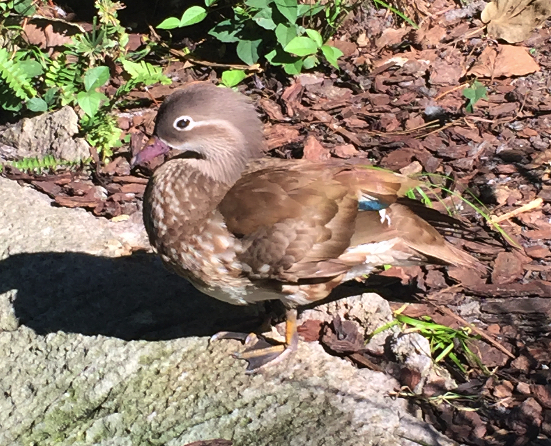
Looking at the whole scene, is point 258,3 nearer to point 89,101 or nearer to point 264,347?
point 89,101

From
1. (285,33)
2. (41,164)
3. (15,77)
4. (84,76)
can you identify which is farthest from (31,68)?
(285,33)

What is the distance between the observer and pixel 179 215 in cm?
287

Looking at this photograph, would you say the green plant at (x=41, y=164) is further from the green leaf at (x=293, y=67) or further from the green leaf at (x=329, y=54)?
the green leaf at (x=329, y=54)

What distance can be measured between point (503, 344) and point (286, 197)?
1171 millimetres

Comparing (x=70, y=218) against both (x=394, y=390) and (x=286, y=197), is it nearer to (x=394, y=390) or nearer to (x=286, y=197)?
(x=286, y=197)

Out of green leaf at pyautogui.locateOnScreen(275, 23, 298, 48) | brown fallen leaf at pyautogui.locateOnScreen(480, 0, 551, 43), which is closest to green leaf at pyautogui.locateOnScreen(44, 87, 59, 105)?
green leaf at pyautogui.locateOnScreen(275, 23, 298, 48)

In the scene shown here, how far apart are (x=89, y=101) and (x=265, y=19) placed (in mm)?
1167

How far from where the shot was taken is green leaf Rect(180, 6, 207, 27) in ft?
15.1

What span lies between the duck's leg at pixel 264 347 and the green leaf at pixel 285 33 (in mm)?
1987

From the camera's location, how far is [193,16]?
15.1 feet

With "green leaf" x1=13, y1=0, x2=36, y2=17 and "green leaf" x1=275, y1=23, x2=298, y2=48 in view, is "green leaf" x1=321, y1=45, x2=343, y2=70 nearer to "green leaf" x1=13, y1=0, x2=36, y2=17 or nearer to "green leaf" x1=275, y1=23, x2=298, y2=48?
"green leaf" x1=275, y1=23, x2=298, y2=48

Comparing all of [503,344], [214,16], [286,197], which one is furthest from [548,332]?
[214,16]

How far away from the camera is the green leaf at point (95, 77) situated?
417 centimetres

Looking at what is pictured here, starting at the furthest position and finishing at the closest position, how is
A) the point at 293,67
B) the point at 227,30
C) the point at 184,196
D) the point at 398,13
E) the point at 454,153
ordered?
the point at 398,13, the point at 227,30, the point at 293,67, the point at 454,153, the point at 184,196
